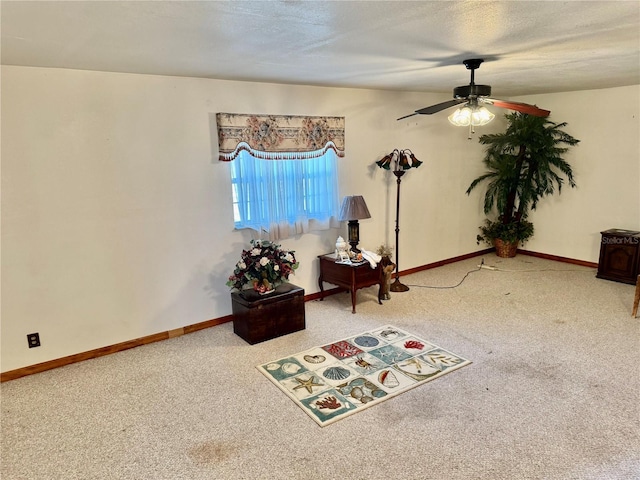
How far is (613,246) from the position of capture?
5090 mm

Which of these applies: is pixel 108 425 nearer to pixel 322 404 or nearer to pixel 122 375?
pixel 122 375

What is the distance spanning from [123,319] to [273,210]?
166 centimetres

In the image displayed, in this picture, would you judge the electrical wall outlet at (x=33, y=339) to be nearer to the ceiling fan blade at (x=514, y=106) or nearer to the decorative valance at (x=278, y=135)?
the decorative valance at (x=278, y=135)

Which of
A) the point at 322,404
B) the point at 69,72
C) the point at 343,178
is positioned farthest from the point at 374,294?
the point at 69,72

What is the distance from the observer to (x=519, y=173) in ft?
19.6

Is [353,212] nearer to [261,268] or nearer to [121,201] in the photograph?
[261,268]

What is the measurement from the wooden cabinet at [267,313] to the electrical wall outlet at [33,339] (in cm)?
152

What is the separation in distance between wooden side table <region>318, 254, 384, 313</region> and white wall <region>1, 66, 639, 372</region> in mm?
170

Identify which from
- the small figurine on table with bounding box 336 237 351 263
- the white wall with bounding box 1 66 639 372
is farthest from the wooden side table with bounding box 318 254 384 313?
the white wall with bounding box 1 66 639 372

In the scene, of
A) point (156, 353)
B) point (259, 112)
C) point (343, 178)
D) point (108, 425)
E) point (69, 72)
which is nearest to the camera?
point (108, 425)

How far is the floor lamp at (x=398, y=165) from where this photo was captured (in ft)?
15.7

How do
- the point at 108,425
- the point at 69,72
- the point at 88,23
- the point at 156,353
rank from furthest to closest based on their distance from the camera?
the point at 156,353 < the point at 69,72 < the point at 108,425 < the point at 88,23

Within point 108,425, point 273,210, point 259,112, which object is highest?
point 259,112

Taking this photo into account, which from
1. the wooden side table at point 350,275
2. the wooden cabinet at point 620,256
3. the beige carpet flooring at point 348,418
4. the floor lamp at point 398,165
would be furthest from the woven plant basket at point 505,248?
the wooden side table at point 350,275
